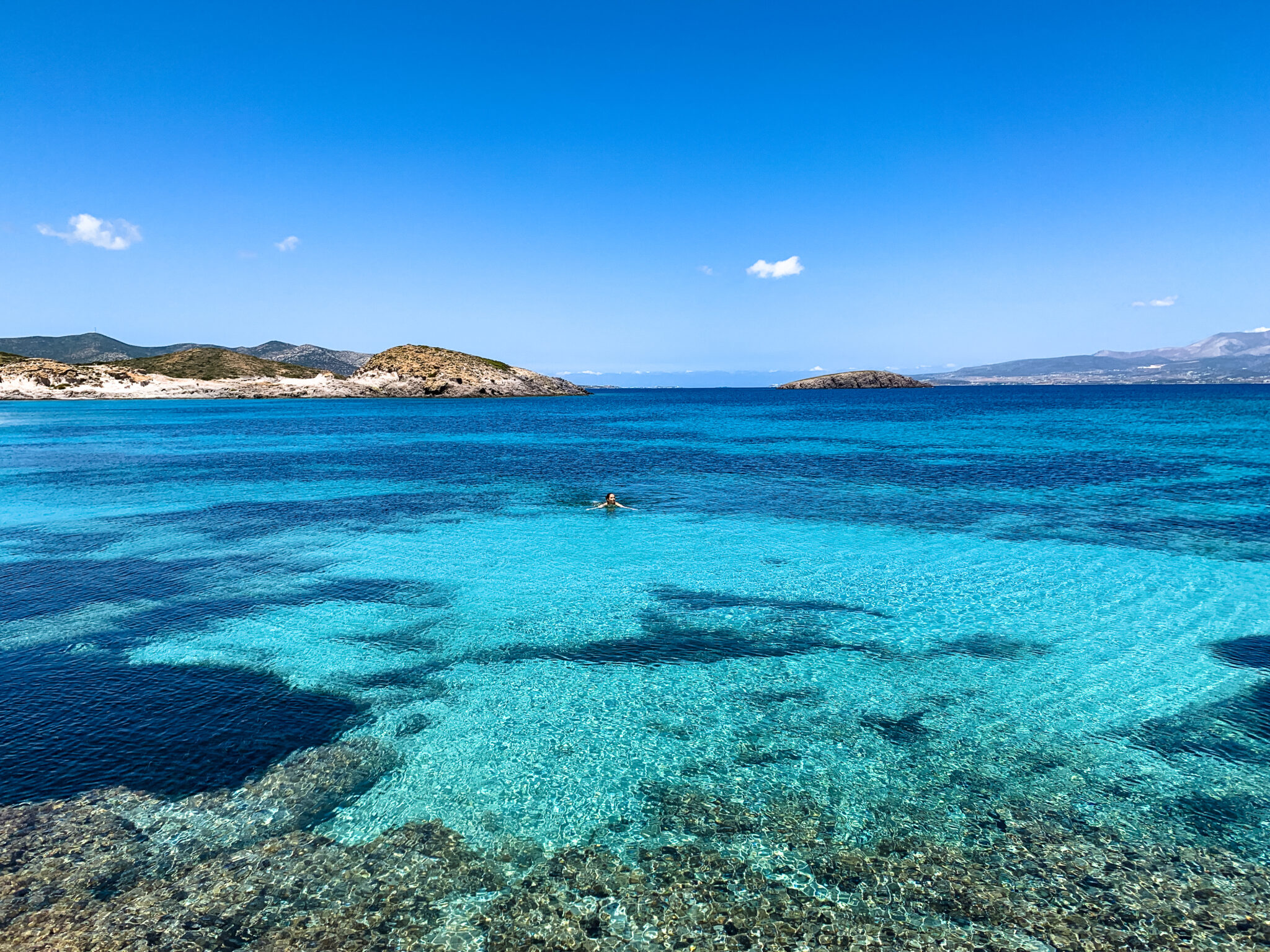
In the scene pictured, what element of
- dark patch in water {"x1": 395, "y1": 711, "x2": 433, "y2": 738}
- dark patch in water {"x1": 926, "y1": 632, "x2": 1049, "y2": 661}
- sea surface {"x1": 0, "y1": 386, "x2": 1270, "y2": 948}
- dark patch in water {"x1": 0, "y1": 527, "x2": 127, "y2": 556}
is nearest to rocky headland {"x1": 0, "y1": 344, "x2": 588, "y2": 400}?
sea surface {"x1": 0, "y1": 386, "x2": 1270, "y2": 948}

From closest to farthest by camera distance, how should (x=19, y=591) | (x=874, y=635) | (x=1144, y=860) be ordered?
(x=1144, y=860), (x=874, y=635), (x=19, y=591)

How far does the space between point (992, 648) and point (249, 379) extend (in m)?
198

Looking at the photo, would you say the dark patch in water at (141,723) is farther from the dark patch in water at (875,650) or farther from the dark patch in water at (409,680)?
the dark patch in water at (875,650)

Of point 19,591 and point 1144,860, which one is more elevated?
point 19,591

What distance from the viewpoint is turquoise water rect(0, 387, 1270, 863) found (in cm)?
1192

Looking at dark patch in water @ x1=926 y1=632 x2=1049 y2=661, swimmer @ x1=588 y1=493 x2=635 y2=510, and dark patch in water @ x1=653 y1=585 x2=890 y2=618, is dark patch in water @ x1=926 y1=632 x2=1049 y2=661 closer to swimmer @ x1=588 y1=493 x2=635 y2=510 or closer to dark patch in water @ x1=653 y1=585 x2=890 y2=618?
dark patch in water @ x1=653 y1=585 x2=890 y2=618

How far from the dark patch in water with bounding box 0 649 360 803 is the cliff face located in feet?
556

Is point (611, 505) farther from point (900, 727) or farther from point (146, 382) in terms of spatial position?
point (146, 382)

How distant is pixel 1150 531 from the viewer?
3002 cm

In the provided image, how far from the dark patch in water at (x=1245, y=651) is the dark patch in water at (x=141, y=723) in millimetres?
22258

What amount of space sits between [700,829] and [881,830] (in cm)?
302

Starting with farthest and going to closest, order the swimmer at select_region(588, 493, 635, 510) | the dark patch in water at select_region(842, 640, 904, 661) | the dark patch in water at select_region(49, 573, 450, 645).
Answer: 1. the swimmer at select_region(588, 493, 635, 510)
2. the dark patch in water at select_region(49, 573, 450, 645)
3. the dark patch in water at select_region(842, 640, 904, 661)

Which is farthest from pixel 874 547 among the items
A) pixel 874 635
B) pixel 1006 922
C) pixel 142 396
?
pixel 142 396

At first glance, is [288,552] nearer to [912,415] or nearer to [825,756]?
[825,756]
